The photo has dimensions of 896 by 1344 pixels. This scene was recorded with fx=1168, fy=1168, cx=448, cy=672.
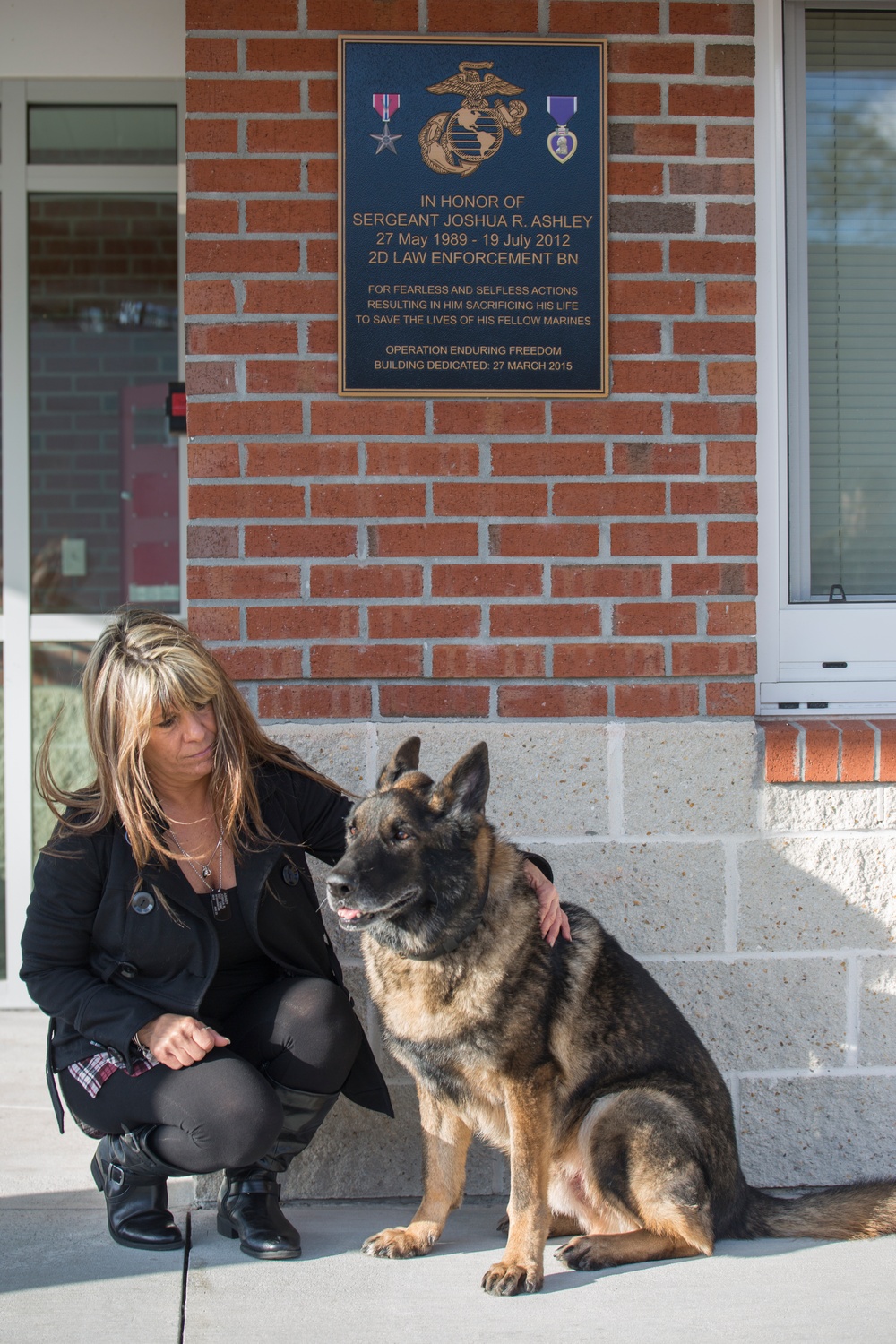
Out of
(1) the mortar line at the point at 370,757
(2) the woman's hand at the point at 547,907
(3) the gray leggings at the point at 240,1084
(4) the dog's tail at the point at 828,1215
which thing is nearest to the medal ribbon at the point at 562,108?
(1) the mortar line at the point at 370,757

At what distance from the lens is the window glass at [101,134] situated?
439 centimetres

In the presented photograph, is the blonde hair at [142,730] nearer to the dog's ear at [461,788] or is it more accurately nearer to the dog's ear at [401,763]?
the dog's ear at [401,763]

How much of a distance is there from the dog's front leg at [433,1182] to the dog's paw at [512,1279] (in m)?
0.23

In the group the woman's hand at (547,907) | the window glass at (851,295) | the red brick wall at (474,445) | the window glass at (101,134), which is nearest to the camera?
the woman's hand at (547,907)

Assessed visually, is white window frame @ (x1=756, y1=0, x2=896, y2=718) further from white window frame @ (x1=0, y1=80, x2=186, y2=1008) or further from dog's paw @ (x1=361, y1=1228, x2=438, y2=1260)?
white window frame @ (x1=0, y1=80, x2=186, y2=1008)

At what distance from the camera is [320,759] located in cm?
332

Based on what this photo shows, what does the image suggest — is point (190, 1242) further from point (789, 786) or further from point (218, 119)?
point (218, 119)

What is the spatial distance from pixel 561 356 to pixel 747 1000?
193 cm

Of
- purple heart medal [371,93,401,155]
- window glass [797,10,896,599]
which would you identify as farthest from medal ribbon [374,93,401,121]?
window glass [797,10,896,599]

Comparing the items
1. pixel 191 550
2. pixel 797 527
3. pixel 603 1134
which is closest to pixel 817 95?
pixel 797 527

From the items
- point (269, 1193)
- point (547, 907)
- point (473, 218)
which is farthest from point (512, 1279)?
point (473, 218)

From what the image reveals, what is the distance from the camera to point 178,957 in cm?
279

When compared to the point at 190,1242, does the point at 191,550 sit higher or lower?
higher

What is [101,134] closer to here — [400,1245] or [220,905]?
[220,905]
